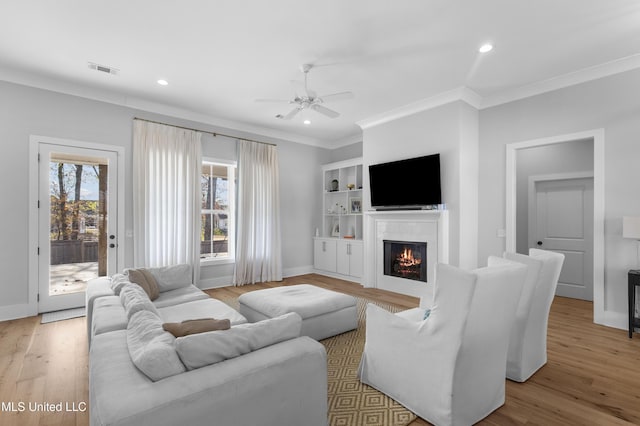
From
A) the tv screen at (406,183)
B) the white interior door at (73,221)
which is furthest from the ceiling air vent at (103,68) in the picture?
the tv screen at (406,183)

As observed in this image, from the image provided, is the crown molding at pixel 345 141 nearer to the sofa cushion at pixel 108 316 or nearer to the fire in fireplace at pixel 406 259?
the fire in fireplace at pixel 406 259

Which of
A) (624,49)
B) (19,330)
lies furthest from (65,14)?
(624,49)

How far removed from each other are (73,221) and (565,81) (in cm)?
664

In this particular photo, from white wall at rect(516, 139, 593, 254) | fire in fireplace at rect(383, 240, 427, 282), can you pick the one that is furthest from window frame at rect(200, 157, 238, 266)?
white wall at rect(516, 139, 593, 254)

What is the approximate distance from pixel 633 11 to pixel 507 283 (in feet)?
9.09

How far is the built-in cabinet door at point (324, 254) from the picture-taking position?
6551 mm

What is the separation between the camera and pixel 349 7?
2652 mm

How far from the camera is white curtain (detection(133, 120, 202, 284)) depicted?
15.4ft

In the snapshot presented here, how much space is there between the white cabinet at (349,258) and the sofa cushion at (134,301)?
13.4 feet

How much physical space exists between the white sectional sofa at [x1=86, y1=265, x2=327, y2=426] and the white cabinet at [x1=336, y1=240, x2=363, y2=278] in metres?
4.33

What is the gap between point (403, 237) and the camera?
5066mm

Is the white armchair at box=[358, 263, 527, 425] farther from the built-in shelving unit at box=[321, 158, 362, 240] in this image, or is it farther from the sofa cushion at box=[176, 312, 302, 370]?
the built-in shelving unit at box=[321, 158, 362, 240]

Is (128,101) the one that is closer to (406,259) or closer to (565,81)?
(406,259)

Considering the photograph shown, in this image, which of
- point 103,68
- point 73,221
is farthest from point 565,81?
point 73,221
